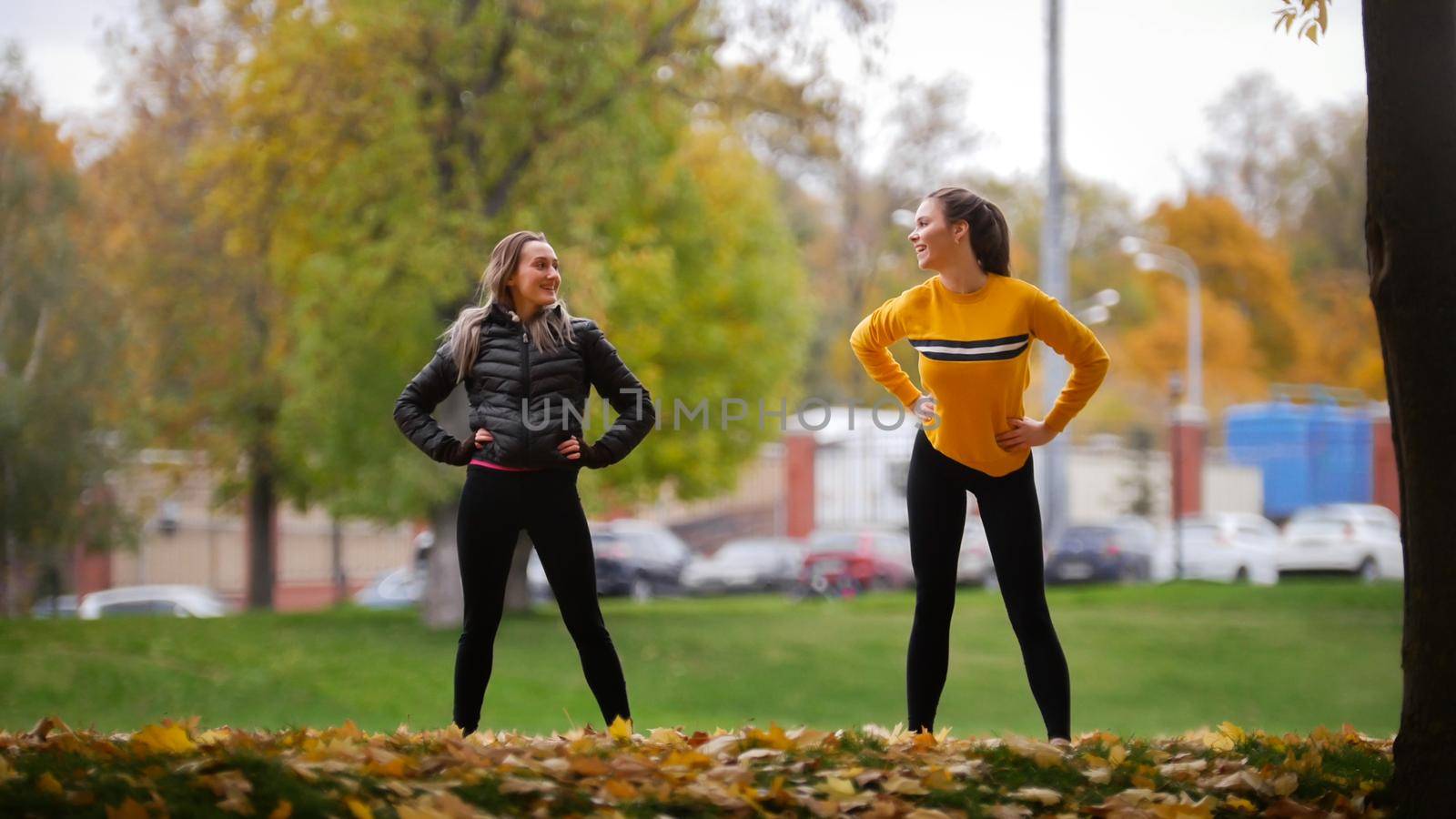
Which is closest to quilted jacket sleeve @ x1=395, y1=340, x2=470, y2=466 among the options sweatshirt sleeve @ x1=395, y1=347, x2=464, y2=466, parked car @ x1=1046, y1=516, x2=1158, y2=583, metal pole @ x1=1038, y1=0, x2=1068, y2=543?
sweatshirt sleeve @ x1=395, y1=347, x2=464, y2=466

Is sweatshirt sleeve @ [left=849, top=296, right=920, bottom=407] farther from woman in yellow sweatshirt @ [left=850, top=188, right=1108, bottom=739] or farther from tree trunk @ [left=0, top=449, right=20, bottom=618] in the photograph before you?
tree trunk @ [left=0, top=449, right=20, bottom=618]

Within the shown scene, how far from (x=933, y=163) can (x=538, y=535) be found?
121 feet

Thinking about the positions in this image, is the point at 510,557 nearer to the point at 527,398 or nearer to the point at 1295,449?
the point at 527,398

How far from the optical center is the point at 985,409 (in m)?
5.45

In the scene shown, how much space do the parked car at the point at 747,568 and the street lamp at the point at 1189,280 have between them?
39.7 ft

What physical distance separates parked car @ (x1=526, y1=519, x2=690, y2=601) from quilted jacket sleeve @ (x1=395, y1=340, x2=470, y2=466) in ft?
84.6

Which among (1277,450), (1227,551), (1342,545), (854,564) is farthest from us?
(1277,450)

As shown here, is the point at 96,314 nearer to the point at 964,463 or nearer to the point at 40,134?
the point at 40,134

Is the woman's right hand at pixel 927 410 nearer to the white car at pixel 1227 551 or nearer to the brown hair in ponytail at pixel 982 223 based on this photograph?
the brown hair in ponytail at pixel 982 223

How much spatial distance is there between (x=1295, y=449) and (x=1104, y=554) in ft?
31.0

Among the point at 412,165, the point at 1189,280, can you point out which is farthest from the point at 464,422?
the point at 1189,280

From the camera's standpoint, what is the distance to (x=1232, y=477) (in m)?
39.0

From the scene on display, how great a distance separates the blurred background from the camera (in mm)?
16797

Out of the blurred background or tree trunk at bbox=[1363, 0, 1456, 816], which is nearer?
tree trunk at bbox=[1363, 0, 1456, 816]
